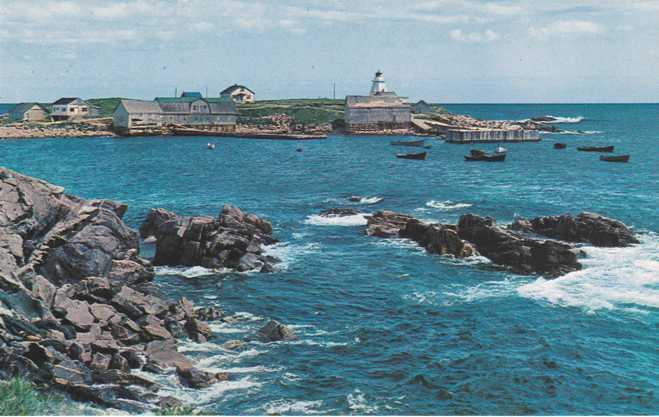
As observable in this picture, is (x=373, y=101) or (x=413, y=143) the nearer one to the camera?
(x=413, y=143)

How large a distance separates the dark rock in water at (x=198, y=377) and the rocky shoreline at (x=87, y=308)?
43 mm

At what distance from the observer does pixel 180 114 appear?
608ft

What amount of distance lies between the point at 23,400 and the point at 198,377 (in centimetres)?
805

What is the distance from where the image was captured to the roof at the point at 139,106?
177 meters

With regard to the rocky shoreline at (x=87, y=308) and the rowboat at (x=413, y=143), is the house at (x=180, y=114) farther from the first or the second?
the rocky shoreline at (x=87, y=308)

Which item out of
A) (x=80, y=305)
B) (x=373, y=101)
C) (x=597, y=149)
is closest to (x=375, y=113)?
(x=373, y=101)

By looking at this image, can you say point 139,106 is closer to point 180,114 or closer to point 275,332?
point 180,114

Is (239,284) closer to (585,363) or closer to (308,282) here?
(308,282)

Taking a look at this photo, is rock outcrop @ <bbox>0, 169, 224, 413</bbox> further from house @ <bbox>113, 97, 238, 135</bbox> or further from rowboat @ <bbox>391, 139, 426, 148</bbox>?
house @ <bbox>113, 97, 238, 135</bbox>

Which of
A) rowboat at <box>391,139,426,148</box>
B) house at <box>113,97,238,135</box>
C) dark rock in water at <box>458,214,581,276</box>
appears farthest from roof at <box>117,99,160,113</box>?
dark rock in water at <box>458,214,581,276</box>

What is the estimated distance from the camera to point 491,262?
1950 inches

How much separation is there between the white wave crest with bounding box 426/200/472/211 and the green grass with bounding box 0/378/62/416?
51.4 m

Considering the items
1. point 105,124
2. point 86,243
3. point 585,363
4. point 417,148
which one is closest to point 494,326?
point 585,363

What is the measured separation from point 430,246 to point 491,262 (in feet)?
17.0
